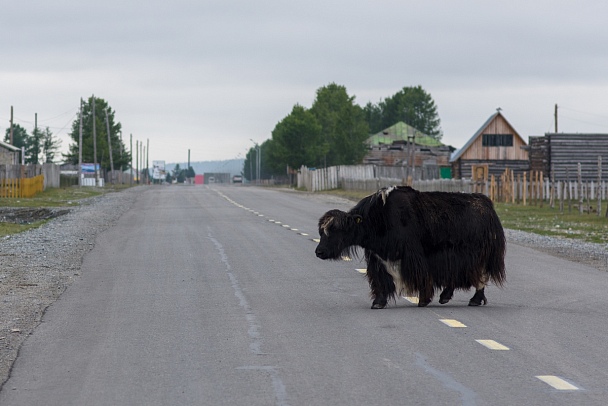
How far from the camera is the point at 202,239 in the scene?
24.1 m

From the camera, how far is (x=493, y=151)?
3435 inches

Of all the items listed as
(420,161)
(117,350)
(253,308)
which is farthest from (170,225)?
(420,161)

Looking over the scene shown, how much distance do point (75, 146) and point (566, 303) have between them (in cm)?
13267

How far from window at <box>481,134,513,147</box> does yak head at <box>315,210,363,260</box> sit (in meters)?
76.1

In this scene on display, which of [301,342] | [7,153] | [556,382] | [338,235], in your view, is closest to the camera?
[556,382]

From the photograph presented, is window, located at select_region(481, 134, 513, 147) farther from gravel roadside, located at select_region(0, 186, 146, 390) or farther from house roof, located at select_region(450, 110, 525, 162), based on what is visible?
gravel roadside, located at select_region(0, 186, 146, 390)

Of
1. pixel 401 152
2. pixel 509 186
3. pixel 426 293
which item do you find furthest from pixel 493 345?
pixel 401 152

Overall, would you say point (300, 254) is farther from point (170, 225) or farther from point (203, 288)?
point (170, 225)

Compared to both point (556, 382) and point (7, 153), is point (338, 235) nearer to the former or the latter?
point (556, 382)

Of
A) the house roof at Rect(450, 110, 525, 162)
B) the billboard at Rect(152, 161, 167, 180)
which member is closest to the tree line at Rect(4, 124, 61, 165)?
the billboard at Rect(152, 161, 167, 180)

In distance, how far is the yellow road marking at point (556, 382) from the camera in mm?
7436

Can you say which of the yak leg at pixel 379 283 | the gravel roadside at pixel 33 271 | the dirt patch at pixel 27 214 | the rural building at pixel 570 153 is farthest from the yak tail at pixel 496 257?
the rural building at pixel 570 153

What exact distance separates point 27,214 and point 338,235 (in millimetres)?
30621

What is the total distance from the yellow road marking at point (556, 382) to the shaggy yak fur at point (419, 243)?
4.06 metres
